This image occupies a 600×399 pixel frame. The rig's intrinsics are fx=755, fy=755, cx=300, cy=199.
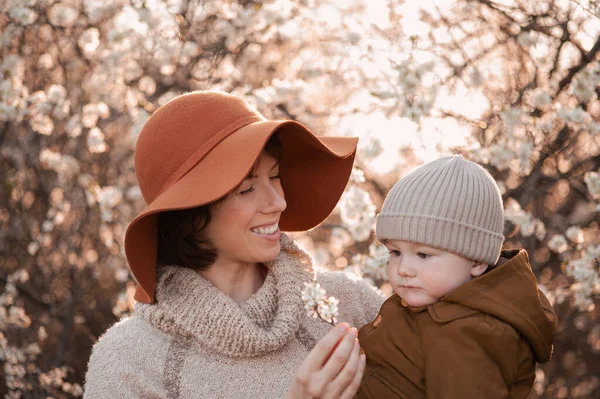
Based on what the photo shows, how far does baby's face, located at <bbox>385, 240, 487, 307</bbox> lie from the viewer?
178 centimetres

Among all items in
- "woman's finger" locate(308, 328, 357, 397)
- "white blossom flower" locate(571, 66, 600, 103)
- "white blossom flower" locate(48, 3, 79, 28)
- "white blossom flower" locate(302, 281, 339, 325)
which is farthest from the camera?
"white blossom flower" locate(48, 3, 79, 28)

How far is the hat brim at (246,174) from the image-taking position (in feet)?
6.10

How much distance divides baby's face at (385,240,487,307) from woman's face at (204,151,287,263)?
39 cm

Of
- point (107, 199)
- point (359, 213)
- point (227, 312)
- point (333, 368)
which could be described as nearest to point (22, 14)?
point (107, 199)

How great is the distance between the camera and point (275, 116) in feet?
13.8

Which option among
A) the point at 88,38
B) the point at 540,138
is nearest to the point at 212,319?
the point at 540,138

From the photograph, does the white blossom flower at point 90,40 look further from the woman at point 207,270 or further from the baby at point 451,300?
the baby at point 451,300

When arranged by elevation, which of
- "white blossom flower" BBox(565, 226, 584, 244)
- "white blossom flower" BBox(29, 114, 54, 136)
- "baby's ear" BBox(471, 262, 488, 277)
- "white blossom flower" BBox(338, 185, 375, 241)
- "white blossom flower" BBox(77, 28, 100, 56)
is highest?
"baby's ear" BBox(471, 262, 488, 277)

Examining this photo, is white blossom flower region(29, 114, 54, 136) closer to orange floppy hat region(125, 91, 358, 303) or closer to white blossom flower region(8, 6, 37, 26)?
white blossom flower region(8, 6, 37, 26)

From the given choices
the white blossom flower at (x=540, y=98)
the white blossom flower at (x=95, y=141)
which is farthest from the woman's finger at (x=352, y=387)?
the white blossom flower at (x=95, y=141)

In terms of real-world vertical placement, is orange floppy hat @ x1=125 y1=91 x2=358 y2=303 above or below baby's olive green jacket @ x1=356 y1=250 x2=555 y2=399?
above

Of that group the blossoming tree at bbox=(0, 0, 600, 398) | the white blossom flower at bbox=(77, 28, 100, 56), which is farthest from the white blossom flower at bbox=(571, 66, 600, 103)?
the white blossom flower at bbox=(77, 28, 100, 56)

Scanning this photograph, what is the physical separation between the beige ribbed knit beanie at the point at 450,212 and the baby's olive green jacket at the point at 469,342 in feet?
0.26

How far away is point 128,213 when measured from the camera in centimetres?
452
